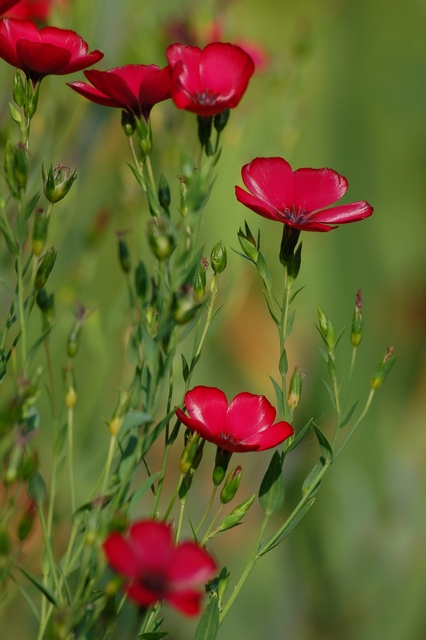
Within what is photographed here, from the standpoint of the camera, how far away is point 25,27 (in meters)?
0.31

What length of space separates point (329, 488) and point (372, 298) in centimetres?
29

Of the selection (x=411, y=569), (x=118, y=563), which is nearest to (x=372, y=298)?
(x=411, y=569)

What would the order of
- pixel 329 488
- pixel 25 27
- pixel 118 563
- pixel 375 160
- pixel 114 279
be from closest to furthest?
pixel 118 563 < pixel 25 27 < pixel 114 279 < pixel 329 488 < pixel 375 160

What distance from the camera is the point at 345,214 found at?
30cm

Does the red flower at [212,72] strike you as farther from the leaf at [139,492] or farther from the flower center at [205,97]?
the leaf at [139,492]

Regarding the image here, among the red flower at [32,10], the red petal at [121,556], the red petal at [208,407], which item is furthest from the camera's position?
the red flower at [32,10]

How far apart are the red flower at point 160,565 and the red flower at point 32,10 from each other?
18.8 inches

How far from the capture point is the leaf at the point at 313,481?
11.5 inches

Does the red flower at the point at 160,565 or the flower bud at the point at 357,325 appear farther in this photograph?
the flower bud at the point at 357,325

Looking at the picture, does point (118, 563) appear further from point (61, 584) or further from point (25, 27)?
point (25, 27)

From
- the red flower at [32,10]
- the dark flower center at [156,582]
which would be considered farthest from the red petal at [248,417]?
the red flower at [32,10]

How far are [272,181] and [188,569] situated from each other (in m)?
0.16

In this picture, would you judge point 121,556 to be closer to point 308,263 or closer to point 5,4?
point 5,4

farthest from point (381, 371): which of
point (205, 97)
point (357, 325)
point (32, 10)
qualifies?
point (32, 10)
